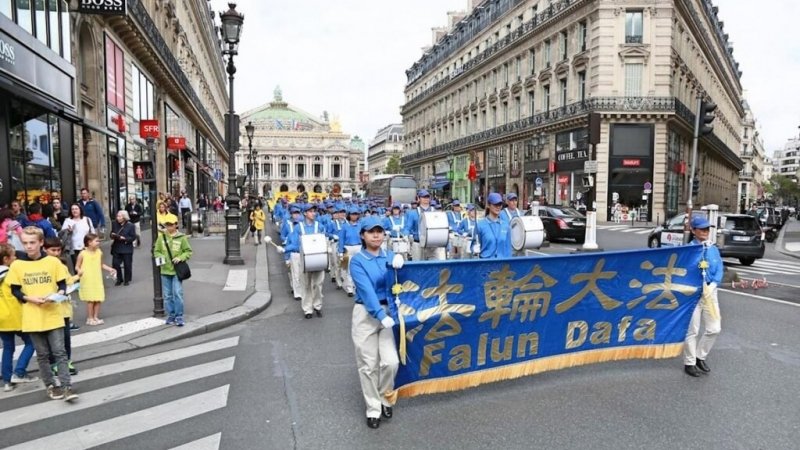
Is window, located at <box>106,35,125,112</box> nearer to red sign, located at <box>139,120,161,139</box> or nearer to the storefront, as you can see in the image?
the storefront

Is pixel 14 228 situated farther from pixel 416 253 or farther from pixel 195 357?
pixel 416 253

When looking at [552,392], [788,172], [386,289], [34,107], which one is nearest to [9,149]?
[34,107]

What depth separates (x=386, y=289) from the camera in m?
4.69

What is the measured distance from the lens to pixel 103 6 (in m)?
15.0

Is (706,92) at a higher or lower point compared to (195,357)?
higher

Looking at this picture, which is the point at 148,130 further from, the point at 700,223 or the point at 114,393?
the point at 700,223

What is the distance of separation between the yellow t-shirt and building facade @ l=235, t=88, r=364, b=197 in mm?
145955

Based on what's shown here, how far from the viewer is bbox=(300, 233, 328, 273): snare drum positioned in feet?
27.6

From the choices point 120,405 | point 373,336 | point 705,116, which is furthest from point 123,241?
point 705,116

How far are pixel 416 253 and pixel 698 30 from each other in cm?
4466

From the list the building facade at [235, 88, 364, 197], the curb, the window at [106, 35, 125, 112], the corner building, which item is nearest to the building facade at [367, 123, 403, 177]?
the building facade at [235, 88, 364, 197]

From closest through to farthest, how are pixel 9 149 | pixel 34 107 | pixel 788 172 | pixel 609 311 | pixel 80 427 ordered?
pixel 80 427 → pixel 609 311 → pixel 9 149 → pixel 34 107 → pixel 788 172

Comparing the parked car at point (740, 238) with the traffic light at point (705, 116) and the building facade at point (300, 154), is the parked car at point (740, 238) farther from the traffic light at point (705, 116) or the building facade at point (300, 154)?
the building facade at point (300, 154)

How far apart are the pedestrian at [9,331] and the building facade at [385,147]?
5155 inches
